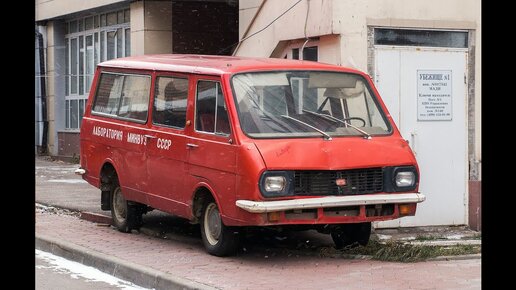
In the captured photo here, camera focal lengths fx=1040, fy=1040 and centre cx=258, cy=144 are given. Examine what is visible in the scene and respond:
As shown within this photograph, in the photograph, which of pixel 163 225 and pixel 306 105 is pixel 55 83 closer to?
pixel 163 225

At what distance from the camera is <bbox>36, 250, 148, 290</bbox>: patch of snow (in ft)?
32.4

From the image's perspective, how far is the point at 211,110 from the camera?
10.9 m

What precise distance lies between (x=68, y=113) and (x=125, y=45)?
4039 millimetres

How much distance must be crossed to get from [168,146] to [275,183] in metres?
1.98

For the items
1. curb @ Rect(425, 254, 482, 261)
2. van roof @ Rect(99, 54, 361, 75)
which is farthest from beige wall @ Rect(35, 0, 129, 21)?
curb @ Rect(425, 254, 482, 261)

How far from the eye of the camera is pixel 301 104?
10.8 meters

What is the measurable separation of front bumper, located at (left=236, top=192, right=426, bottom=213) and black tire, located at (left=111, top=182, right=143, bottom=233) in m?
2.99

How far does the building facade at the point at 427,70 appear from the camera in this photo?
12742 mm

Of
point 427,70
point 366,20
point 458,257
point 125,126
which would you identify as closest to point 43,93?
point 125,126

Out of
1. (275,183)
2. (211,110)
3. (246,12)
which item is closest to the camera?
(275,183)

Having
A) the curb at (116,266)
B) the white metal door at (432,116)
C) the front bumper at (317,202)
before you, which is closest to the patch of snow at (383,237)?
the white metal door at (432,116)

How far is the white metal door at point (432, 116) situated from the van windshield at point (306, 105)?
5.41ft
